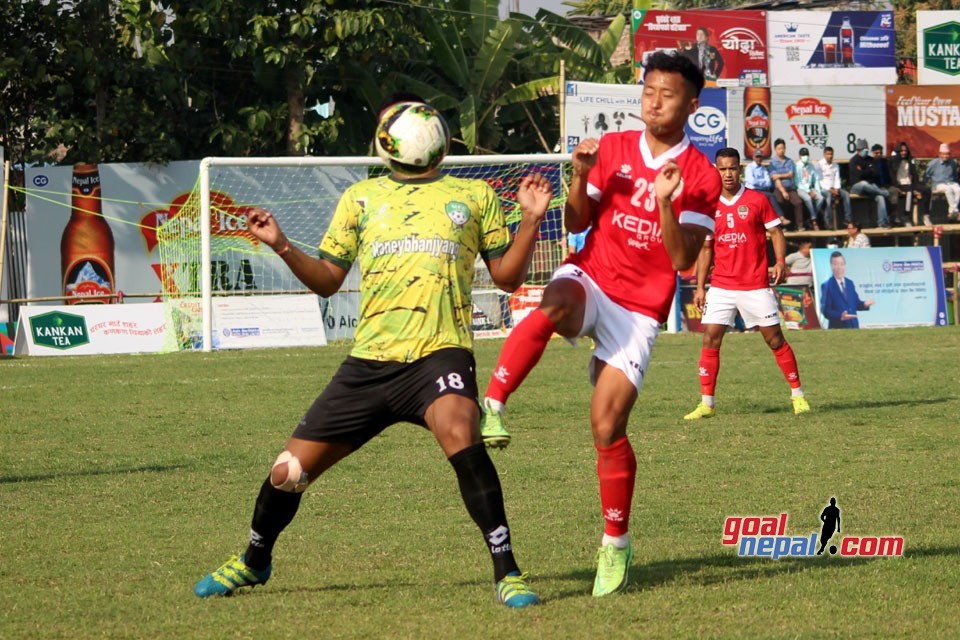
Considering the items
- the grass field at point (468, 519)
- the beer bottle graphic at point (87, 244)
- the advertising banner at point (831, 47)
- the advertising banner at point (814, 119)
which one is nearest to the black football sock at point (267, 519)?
the grass field at point (468, 519)

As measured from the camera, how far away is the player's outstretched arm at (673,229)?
5766mm

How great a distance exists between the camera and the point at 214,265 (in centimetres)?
2689

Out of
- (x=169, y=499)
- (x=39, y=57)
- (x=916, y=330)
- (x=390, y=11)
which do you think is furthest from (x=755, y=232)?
(x=39, y=57)

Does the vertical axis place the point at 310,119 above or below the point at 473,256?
above

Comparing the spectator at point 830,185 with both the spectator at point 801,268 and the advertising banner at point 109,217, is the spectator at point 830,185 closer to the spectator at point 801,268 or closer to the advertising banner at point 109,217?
the spectator at point 801,268

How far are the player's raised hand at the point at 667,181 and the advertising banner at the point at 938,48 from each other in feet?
112

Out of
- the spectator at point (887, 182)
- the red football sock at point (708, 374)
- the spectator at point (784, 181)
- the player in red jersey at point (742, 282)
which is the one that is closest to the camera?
the red football sock at point (708, 374)

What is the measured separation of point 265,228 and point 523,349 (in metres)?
1.33

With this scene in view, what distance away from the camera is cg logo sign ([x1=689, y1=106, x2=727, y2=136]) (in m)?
33.3

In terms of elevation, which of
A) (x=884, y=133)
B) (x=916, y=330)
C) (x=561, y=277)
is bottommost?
(x=916, y=330)

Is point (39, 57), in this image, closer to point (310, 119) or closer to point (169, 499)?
point (310, 119)

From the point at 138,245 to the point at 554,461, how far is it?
2028 centimetres

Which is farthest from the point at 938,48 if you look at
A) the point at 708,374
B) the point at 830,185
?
the point at 708,374

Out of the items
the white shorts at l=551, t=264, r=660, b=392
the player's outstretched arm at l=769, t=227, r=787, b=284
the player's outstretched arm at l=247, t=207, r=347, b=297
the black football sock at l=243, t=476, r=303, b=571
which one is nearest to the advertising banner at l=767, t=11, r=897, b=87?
the player's outstretched arm at l=769, t=227, r=787, b=284
